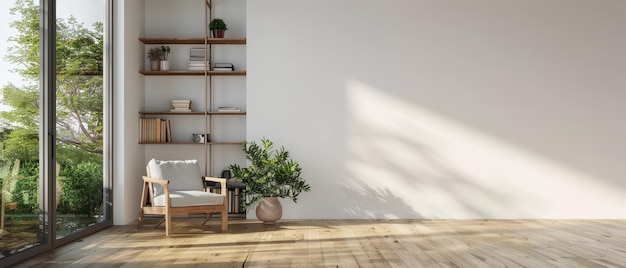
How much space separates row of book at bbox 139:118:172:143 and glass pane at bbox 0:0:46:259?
2.44 metres

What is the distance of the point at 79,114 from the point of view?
5.59 meters

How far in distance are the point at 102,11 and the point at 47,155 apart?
1996mm

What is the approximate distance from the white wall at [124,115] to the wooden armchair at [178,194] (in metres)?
0.40

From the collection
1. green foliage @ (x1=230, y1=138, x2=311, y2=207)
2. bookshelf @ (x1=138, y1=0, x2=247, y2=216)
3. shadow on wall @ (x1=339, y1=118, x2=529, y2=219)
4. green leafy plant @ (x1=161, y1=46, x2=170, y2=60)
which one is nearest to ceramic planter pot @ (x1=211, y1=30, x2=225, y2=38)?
bookshelf @ (x1=138, y1=0, x2=247, y2=216)

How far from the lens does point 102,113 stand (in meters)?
6.26

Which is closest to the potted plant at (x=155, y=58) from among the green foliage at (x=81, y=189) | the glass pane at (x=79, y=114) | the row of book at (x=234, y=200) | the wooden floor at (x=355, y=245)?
the glass pane at (x=79, y=114)

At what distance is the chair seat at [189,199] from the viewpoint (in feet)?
19.1

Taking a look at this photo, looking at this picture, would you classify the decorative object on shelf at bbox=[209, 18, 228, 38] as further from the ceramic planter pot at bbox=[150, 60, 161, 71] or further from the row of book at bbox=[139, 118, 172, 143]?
the row of book at bbox=[139, 118, 172, 143]

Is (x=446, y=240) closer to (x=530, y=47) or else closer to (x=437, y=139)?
(x=437, y=139)

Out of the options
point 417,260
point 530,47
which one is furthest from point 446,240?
point 530,47

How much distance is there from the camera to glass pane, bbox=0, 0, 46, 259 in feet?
13.5

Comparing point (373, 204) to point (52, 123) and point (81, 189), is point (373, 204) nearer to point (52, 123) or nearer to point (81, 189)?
point (81, 189)

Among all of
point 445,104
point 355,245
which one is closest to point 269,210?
point 355,245

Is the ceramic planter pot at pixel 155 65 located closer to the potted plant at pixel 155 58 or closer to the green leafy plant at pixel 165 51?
the potted plant at pixel 155 58
